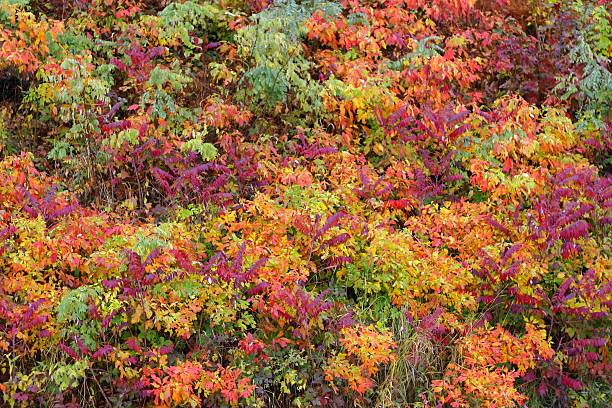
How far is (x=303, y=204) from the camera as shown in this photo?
788 centimetres

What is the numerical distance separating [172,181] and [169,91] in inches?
49.0

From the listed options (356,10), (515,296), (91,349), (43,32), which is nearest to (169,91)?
(43,32)

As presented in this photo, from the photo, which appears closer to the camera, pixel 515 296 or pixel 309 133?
pixel 515 296

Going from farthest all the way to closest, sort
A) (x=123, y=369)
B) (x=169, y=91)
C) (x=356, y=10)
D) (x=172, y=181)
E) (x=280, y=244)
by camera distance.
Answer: (x=356, y=10)
(x=169, y=91)
(x=172, y=181)
(x=280, y=244)
(x=123, y=369)

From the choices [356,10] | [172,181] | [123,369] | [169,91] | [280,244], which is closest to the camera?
[123,369]

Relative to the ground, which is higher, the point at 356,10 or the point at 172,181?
the point at 356,10

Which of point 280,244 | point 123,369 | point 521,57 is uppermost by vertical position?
point 521,57

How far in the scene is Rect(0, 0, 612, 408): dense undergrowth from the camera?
682cm

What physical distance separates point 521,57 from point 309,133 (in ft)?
10.4

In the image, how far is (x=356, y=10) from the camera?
10.1 meters

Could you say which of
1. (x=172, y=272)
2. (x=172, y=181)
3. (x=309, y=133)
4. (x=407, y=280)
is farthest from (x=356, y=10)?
(x=172, y=272)

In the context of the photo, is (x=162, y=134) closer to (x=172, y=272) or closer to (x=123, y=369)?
(x=172, y=272)

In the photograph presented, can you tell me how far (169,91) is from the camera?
30.0ft

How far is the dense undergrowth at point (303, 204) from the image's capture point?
682 centimetres
